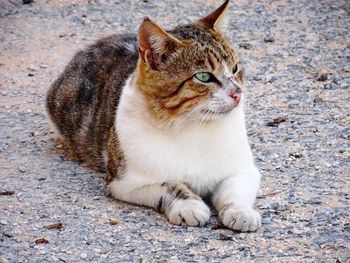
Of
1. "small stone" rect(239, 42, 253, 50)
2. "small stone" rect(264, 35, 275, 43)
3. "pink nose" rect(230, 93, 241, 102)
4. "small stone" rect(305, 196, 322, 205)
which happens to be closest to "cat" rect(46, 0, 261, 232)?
"pink nose" rect(230, 93, 241, 102)

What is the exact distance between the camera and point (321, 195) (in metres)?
5.15

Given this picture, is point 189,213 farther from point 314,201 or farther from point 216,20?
point 216,20

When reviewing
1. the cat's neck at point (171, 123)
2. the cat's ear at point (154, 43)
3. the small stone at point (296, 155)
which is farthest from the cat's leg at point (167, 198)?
the small stone at point (296, 155)

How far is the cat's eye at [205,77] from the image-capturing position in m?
4.76

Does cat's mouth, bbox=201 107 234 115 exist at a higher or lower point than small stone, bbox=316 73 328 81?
higher

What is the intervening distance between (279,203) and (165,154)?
811 mm

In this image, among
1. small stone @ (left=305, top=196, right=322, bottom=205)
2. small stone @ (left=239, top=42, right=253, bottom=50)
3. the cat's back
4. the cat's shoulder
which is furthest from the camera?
small stone @ (left=239, top=42, right=253, bottom=50)

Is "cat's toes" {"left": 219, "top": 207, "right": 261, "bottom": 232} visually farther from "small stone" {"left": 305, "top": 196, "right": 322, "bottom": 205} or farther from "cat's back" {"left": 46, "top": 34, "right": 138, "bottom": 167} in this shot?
"cat's back" {"left": 46, "top": 34, "right": 138, "bottom": 167}

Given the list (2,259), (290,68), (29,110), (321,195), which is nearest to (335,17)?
(290,68)

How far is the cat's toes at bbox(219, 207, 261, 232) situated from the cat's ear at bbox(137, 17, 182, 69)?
1.01m

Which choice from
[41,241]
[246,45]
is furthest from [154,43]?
[246,45]

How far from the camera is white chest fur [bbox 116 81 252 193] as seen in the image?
16.2ft

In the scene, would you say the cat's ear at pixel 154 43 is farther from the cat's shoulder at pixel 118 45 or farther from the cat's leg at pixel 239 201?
the cat's shoulder at pixel 118 45

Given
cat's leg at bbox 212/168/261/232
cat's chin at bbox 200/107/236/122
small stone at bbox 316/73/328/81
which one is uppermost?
cat's chin at bbox 200/107/236/122
